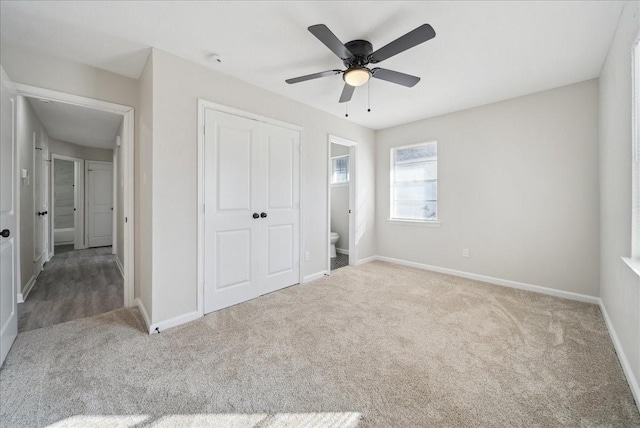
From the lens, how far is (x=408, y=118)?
4.24 metres

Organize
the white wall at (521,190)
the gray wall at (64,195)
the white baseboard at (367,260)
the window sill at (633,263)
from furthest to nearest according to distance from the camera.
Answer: the gray wall at (64,195), the white baseboard at (367,260), the white wall at (521,190), the window sill at (633,263)

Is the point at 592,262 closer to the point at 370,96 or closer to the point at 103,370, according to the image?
the point at 370,96

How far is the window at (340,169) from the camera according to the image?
5.56m

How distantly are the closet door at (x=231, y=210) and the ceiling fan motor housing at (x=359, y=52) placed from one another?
1354 millimetres

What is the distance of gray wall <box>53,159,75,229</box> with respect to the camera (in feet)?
21.3

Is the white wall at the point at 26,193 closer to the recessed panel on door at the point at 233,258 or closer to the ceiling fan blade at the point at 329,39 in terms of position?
the recessed panel on door at the point at 233,258

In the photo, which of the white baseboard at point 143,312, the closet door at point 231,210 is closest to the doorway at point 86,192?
the white baseboard at point 143,312

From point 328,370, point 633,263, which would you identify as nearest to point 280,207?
point 328,370

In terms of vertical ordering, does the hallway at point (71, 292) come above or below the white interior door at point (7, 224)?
below

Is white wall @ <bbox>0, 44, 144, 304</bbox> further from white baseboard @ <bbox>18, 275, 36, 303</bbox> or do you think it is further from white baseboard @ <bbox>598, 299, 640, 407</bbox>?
white baseboard @ <bbox>598, 299, 640, 407</bbox>

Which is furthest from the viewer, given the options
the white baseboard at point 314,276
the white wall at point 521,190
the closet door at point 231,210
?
the white baseboard at point 314,276

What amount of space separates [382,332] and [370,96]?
9.04ft

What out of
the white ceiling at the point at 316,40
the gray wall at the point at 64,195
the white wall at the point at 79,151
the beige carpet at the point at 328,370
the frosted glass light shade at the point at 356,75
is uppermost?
the white ceiling at the point at 316,40

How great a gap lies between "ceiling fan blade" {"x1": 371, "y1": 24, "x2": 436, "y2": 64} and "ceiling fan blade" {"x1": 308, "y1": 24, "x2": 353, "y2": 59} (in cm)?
24
